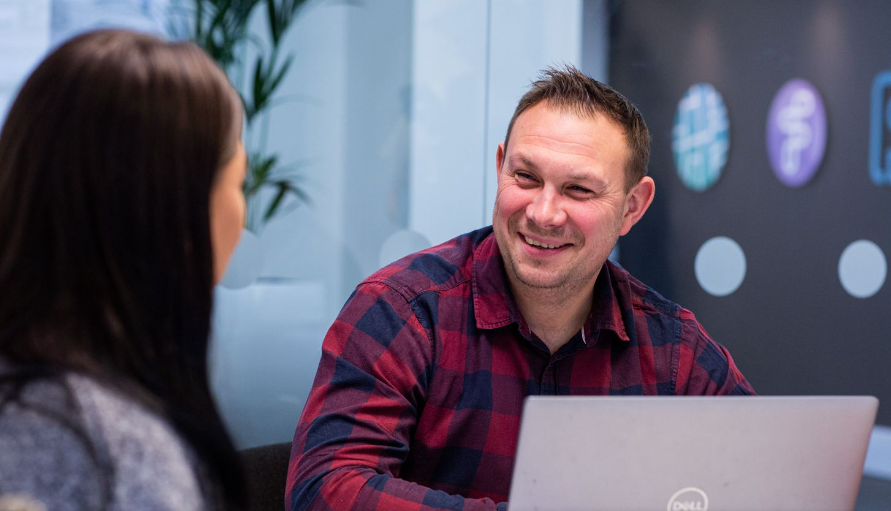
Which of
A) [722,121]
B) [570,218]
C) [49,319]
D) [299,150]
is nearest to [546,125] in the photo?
[570,218]

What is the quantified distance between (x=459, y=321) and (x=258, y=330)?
1.48 metres

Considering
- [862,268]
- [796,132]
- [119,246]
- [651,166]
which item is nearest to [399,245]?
[651,166]

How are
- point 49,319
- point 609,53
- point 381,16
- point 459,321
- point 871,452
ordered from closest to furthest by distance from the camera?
point 49,319, point 459,321, point 871,452, point 381,16, point 609,53

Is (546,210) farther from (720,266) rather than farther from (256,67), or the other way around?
(720,266)

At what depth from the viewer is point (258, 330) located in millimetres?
2977

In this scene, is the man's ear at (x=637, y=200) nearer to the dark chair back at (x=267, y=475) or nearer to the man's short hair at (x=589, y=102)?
the man's short hair at (x=589, y=102)

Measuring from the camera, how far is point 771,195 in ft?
10.2

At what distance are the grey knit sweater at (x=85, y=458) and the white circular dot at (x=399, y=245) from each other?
2.49m

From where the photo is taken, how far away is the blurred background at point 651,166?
2896 mm

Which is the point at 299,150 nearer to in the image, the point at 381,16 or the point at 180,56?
the point at 381,16

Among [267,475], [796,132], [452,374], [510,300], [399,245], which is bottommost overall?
[267,475]

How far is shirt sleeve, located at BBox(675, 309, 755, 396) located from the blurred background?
4.46ft

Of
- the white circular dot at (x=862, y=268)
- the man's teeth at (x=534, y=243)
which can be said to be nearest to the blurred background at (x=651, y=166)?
the white circular dot at (x=862, y=268)

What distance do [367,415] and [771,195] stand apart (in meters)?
2.12
